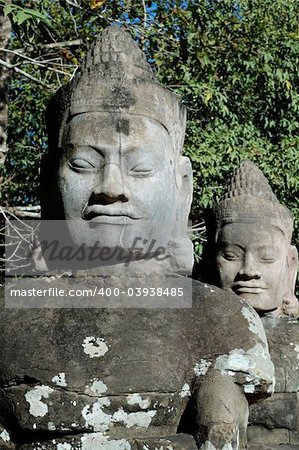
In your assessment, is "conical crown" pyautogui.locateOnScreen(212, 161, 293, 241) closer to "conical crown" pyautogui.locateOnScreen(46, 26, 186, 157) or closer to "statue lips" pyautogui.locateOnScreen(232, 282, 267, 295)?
"statue lips" pyautogui.locateOnScreen(232, 282, 267, 295)

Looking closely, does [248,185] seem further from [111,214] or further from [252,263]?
[111,214]

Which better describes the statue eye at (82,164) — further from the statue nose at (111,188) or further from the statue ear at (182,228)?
the statue ear at (182,228)

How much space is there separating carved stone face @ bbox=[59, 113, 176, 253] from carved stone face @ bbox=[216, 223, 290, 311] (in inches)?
69.3

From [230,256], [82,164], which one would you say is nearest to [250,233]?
[230,256]

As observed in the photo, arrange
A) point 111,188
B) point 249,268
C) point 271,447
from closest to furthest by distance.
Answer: point 111,188, point 271,447, point 249,268

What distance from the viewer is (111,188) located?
357 centimetres

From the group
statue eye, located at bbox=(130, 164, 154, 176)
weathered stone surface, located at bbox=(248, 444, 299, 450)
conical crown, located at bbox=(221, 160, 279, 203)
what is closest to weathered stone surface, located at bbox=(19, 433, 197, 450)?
statue eye, located at bbox=(130, 164, 154, 176)

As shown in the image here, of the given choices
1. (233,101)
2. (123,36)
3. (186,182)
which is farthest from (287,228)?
(233,101)

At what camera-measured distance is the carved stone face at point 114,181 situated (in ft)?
11.9

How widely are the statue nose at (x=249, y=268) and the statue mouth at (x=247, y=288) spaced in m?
0.06

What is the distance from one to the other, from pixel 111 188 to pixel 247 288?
81.2 inches

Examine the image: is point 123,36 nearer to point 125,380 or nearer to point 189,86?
point 125,380

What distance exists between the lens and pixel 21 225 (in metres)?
9.84

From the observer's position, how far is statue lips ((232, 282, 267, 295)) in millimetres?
5391
